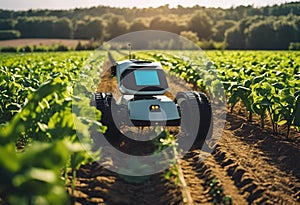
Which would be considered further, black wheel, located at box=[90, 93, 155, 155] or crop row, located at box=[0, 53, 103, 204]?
black wheel, located at box=[90, 93, 155, 155]

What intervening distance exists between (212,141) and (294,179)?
6.77 ft

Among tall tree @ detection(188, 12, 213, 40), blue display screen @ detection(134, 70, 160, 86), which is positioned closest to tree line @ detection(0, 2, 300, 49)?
tall tree @ detection(188, 12, 213, 40)

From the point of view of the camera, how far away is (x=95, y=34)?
265 ft

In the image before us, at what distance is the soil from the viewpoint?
5.41 m

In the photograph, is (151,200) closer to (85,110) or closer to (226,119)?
(85,110)

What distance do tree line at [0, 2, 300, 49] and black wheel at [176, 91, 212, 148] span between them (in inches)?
1890

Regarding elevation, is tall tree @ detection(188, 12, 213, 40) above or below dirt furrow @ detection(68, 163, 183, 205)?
below

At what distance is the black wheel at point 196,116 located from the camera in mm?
7797

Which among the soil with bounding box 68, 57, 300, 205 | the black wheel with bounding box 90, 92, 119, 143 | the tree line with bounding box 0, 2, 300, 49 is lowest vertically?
the tree line with bounding box 0, 2, 300, 49

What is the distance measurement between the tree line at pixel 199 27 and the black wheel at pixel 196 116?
1890 inches

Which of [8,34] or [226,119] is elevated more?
[226,119]

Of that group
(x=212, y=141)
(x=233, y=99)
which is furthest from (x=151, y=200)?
(x=233, y=99)

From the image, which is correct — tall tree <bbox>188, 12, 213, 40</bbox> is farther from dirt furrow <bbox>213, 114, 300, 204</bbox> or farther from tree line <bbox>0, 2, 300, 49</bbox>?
dirt furrow <bbox>213, 114, 300, 204</bbox>

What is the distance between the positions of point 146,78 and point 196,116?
1093mm
